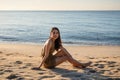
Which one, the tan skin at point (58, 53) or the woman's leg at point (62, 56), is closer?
the tan skin at point (58, 53)

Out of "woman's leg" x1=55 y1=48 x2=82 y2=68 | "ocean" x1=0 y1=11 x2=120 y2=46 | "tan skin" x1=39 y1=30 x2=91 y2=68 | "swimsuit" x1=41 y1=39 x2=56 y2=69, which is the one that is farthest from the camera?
"ocean" x1=0 y1=11 x2=120 y2=46

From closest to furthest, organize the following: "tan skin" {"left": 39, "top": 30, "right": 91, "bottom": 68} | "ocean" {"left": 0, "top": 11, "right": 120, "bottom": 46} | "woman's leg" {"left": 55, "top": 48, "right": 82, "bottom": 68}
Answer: "tan skin" {"left": 39, "top": 30, "right": 91, "bottom": 68}, "woman's leg" {"left": 55, "top": 48, "right": 82, "bottom": 68}, "ocean" {"left": 0, "top": 11, "right": 120, "bottom": 46}

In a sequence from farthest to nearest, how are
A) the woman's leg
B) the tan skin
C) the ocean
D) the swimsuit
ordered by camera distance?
the ocean, the woman's leg, the swimsuit, the tan skin

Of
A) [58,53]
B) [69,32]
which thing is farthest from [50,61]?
[69,32]

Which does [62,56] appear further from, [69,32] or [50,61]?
[69,32]

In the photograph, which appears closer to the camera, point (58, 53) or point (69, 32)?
point (58, 53)

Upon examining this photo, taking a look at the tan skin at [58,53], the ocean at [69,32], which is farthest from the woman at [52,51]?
the ocean at [69,32]

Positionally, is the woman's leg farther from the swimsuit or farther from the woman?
the swimsuit

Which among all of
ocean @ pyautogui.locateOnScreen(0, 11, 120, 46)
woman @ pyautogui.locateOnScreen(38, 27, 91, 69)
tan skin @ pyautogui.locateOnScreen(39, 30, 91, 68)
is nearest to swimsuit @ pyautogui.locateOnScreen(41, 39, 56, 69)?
woman @ pyautogui.locateOnScreen(38, 27, 91, 69)

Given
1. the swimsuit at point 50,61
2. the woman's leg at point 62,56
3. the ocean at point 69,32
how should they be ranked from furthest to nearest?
the ocean at point 69,32, the woman's leg at point 62,56, the swimsuit at point 50,61

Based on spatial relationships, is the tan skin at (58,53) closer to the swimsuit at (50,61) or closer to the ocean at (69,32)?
the swimsuit at (50,61)

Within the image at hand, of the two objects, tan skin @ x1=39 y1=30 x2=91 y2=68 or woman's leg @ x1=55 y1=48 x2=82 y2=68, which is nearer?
tan skin @ x1=39 y1=30 x2=91 y2=68

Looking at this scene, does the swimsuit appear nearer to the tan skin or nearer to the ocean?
the tan skin

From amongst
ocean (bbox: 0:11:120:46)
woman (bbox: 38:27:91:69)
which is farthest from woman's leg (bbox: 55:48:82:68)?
ocean (bbox: 0:11:120:46)
